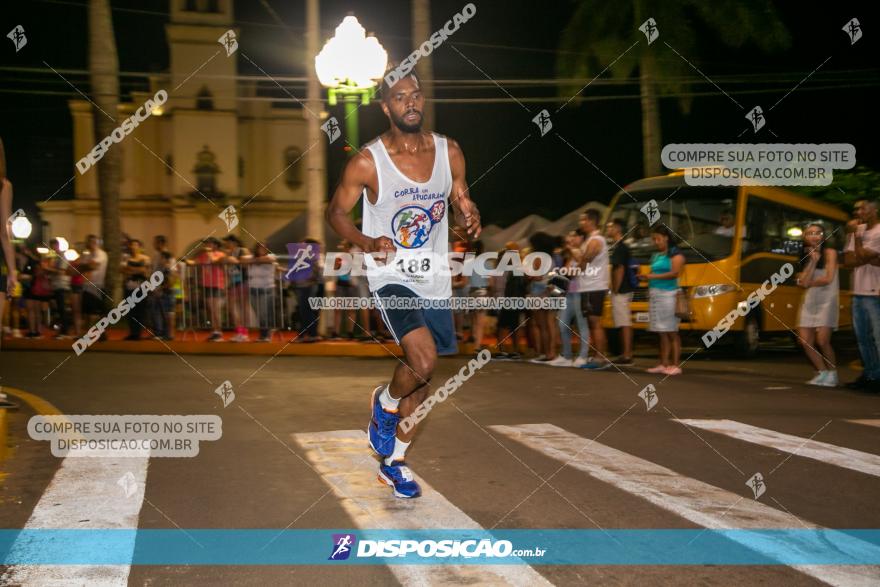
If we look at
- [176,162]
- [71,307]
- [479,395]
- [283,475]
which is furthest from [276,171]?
[283,475]

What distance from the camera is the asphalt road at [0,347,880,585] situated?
15.0ft

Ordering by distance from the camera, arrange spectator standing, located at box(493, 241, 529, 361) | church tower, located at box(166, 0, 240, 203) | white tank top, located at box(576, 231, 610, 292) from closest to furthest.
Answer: white tank top, located at box(576, 231, 610, 292)
spectator standing, located at box(493, 241, 529, 361)
church tower, located at box(166, 0, 240, 203)

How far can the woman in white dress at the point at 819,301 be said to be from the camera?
10.4 m

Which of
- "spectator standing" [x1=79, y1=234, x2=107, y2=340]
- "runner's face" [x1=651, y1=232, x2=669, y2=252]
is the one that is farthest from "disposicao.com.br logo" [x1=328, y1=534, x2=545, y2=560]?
"spectator standing" [x1=79, y1=234, x2=107, y2=340]

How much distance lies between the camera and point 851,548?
421 cm

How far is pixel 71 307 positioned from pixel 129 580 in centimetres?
1410

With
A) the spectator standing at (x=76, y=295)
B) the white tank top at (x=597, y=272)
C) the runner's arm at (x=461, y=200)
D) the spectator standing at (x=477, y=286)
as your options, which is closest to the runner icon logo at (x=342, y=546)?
the runner's arm at (x=461, y=200)

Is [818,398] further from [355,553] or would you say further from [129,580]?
[129,580]

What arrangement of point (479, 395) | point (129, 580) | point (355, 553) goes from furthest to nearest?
point (479, 395) → point (355, 553) → point (129, 580)

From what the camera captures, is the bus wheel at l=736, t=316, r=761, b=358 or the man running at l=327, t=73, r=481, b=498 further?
the bus wheel at l=736, t=316, r=761, b=358

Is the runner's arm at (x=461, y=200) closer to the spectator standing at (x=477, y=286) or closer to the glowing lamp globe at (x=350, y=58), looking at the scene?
the spectator standing at (x=477, y=286)

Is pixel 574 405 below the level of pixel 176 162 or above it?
below

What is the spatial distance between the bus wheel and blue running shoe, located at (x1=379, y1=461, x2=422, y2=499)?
1104 cm

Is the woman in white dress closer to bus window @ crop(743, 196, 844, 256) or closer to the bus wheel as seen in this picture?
the bus wheel
